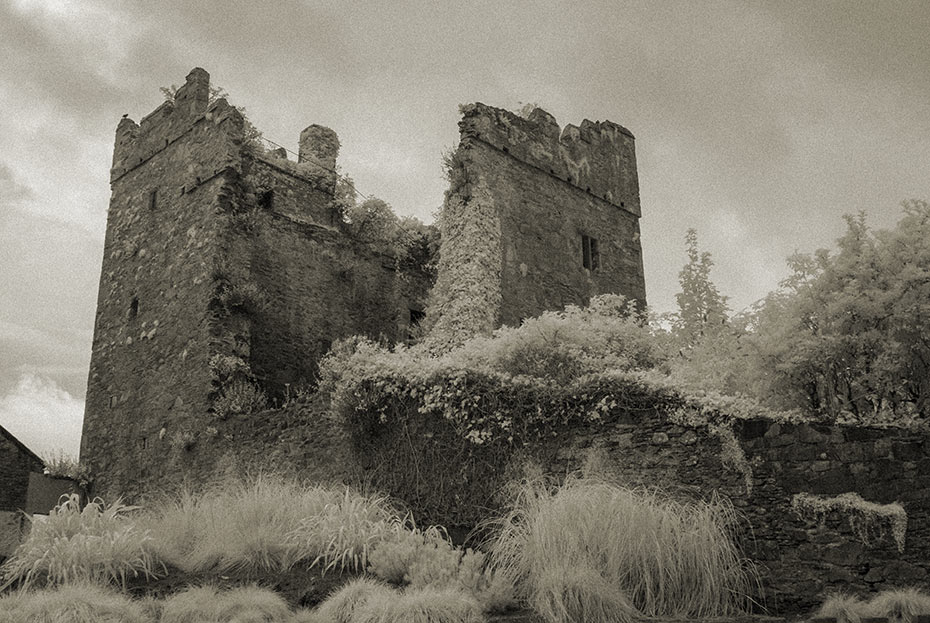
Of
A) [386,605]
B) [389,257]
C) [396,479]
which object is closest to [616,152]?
[389,257]

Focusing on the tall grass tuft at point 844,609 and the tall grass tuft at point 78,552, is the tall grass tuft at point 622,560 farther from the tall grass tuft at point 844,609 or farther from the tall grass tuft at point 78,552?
the tall grass tuft at point 78,552

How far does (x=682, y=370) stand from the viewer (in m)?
12.9

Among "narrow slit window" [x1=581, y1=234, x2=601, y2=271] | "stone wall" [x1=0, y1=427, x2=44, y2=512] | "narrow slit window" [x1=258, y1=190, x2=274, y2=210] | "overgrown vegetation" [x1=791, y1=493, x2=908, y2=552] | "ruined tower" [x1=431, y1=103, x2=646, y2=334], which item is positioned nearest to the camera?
"overgrown vegetation" [x1=791, y1=493, x2=908, y2=552]

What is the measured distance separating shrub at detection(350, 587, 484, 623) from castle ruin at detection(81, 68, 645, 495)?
26.1 ft

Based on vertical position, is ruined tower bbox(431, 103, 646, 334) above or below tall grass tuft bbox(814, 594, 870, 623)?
above

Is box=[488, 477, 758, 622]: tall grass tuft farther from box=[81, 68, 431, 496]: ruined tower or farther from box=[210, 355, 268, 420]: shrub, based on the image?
box=[81, 68, 431, 496]: ruined tower

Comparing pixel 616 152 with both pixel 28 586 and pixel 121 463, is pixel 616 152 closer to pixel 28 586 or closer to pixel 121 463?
pixel 121 463

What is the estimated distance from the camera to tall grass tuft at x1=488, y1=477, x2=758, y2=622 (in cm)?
766

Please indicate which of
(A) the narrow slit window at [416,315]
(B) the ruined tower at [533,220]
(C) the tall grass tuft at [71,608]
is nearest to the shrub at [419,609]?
(C) the tall grass tuft at [71,608]

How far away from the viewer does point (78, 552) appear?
28.0 feet

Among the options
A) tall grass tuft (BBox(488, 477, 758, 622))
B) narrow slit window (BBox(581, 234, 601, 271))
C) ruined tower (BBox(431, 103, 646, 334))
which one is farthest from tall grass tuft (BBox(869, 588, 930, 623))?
narrow slit window (BBox(581, 234, 601, 271))

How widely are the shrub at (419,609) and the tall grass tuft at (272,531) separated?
1.24m

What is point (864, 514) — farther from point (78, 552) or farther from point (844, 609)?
point (78, 552)

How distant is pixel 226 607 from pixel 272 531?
178 centimetres
